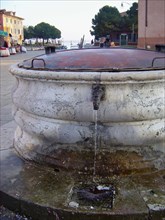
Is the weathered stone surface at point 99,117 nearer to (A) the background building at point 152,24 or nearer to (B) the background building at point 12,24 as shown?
(A) the background building at point 152,24

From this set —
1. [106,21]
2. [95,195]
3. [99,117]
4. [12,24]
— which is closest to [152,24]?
[99,117]

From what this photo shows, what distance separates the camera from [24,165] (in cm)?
318

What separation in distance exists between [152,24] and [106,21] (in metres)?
33.5

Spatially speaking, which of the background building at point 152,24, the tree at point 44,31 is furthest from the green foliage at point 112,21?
the tree at point 44,31

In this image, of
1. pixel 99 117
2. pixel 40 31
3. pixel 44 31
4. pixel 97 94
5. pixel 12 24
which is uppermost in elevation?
pixel 12 24

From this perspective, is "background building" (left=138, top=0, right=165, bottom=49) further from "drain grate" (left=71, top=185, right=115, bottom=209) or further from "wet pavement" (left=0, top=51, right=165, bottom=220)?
"drain grate" (left=71, top=185, right=115, bottom=209)

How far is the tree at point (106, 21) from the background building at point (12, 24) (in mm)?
17924

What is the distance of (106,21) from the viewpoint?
190 feet

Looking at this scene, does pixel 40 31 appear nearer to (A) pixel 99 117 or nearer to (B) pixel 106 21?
(B) pixel 106 21

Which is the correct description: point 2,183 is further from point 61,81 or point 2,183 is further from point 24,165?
point 61,81

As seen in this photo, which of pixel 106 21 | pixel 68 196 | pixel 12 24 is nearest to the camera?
pixel 68 196

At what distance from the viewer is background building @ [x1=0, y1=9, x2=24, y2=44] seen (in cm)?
6938

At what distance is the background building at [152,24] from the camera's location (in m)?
24.8

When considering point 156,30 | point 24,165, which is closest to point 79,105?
Answer: point 24,165
